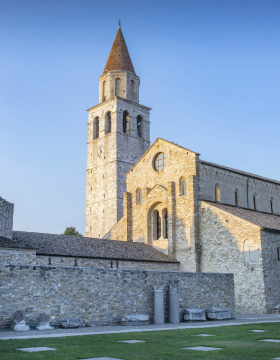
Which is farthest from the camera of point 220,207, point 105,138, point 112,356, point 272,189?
point 105,138

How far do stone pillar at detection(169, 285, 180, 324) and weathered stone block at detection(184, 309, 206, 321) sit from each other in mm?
742

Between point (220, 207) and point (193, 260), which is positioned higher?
point (220, 207)

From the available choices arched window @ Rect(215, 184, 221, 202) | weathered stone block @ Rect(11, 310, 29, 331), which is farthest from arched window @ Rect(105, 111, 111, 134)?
weathered stone block @ Rect(11, 310, 29, 331)

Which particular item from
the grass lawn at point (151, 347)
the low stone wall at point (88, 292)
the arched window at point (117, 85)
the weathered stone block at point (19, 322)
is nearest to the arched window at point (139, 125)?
the arched window at point (117, 85)

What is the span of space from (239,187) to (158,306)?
1690cm

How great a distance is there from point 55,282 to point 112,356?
28.6 feet

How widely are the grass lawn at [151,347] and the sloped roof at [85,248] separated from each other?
12.7 metres

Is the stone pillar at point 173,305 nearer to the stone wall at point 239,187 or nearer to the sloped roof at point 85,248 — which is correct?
the sloped roof at point 85,248

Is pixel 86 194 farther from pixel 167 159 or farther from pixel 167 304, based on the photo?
pixel 167 304

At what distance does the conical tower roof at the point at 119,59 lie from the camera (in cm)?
5247

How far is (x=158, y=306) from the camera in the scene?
768 inches

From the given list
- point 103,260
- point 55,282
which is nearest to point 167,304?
point 55,282

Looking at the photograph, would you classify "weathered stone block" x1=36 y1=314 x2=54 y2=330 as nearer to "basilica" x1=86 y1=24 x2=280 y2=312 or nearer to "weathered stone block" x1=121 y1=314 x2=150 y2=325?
"weathered stone block" x1=121 y1=314 x2=150 y2=325

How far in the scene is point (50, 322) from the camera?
653 inches
